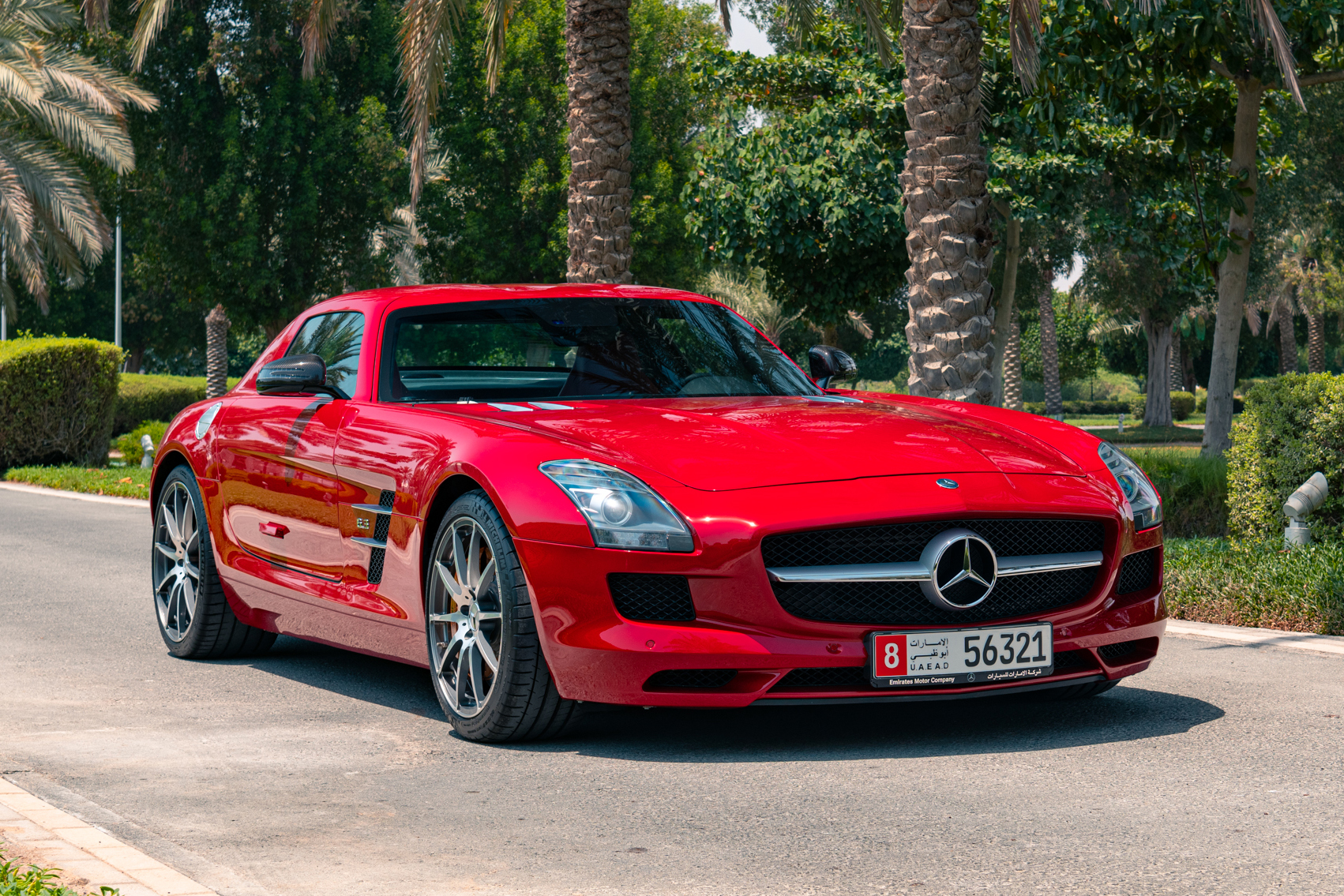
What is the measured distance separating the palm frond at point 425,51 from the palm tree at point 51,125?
14.4 meters

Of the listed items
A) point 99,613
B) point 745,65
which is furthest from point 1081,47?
point 745,65

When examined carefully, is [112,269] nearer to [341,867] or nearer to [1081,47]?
[1081,47]

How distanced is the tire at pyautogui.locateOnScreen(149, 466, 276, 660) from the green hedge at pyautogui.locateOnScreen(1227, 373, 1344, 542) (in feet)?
19.7

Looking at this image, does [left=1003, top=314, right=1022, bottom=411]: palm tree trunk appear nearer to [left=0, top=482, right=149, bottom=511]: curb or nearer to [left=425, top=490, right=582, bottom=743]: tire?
[left=0, top=482, right=149, bottom=511]: curb

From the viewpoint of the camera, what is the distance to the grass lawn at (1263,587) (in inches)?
311

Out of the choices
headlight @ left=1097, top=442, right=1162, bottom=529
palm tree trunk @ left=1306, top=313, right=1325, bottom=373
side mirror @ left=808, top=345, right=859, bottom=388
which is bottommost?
headlight @ left=1097, top=442, right=1162, bottom=529

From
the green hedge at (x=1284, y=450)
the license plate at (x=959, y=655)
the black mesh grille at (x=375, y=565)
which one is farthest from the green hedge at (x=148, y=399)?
the license plate at (x=959, y=655)

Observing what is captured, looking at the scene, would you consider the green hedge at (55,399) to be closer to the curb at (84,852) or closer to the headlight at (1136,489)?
the curb at (84,852)

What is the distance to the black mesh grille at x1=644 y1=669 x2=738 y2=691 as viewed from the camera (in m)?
4.97

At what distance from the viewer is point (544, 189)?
3959cm

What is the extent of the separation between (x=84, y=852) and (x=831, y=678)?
221cm

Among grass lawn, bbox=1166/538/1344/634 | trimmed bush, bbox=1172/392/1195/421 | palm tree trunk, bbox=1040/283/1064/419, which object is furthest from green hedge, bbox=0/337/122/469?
trimmed bush, bbox=1172/392/1195/421

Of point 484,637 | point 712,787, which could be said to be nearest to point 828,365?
point 484,637

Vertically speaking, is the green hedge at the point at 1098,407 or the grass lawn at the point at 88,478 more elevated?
the grass lawn at the point at 88,478
